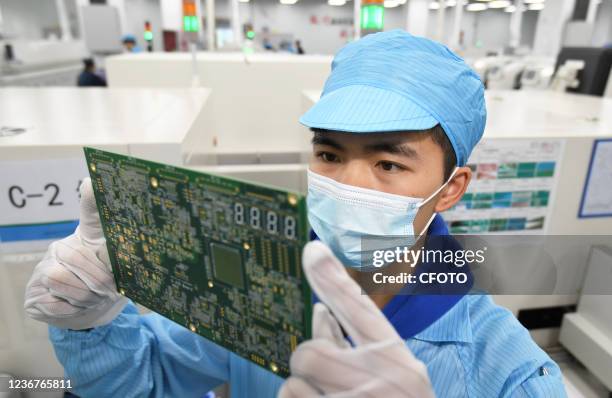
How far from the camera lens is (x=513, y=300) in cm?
157

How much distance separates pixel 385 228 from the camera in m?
0.81

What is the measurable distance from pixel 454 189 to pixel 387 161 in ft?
0.75

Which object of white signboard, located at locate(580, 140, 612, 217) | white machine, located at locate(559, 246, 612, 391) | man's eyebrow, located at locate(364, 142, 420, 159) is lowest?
white machine, located at locate(559, 246, 612, 391)


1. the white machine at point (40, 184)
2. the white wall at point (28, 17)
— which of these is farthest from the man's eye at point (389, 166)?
the white wall at point (28, 17)

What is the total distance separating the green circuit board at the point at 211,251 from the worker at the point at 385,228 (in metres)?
0.10

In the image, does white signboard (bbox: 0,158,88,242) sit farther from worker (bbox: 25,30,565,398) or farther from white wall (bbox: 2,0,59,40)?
white wall (bbox: 2,0,59,40)

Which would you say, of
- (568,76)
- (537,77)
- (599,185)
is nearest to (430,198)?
(599,185)

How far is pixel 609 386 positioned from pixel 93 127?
1965 millimetres

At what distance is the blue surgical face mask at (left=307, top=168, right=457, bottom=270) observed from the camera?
0.79m

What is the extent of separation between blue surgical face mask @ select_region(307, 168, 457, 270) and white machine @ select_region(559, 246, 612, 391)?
1.06 m

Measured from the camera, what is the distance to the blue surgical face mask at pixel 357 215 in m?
0.79

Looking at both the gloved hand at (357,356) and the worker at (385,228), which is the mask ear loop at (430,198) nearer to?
the worker at (385,228)

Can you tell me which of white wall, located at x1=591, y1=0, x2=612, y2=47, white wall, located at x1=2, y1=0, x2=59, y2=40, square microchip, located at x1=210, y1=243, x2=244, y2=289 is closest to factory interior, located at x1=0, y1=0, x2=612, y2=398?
square microchip, located at x1=210, y1=243, x2=244, y2=289

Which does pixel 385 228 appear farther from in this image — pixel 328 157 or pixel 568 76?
pixel 568 76
